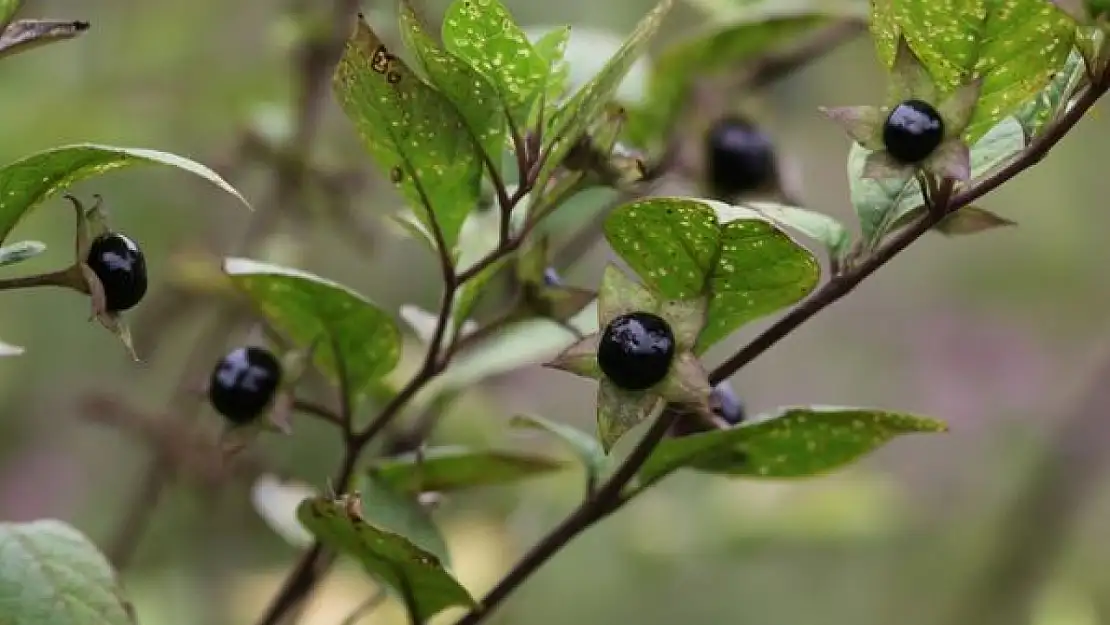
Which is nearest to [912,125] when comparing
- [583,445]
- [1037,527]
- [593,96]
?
[593,96]

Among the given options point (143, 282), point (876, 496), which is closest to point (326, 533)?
point (143, 282)

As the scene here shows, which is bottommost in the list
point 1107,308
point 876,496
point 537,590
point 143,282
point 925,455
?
point 925,455

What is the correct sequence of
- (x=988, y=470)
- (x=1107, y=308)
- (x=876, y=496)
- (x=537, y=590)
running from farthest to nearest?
(x=1107, y=308) → (x=988, y=470) → (x=537, y=590) → (x=876, y=496)

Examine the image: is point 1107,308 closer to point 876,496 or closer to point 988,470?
point 988,470

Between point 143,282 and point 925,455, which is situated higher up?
point 143,282

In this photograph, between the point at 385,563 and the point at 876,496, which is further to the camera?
the point at 876,496

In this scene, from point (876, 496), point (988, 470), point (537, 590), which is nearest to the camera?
point (876, 496)

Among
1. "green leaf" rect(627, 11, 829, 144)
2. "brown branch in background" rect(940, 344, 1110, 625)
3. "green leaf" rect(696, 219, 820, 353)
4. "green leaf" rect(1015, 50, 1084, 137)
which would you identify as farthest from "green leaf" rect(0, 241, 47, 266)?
"brown branch in background" rect(940, 344, 1110, 625)
